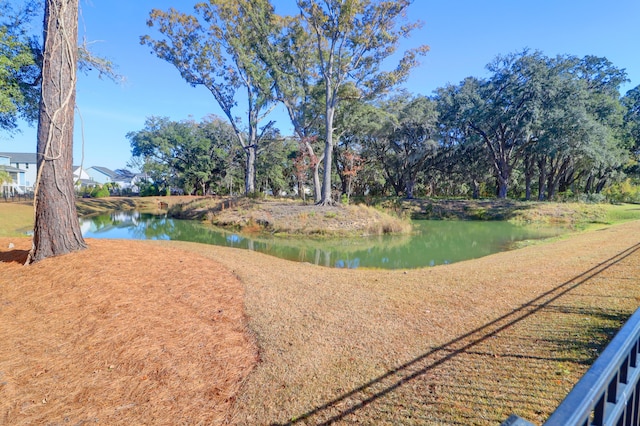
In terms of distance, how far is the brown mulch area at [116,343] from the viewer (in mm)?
2562

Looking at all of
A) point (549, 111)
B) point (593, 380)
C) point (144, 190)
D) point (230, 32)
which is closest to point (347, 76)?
point (230, 32)

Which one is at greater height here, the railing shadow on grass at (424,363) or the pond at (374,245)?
the railing shadow on grass at (424,363)

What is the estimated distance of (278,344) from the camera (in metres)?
3.63

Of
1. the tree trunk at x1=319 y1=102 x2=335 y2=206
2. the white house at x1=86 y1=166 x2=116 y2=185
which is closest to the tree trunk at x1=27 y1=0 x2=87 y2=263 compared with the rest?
the tree trunk at x1=319 y1=102 x2=335 y2=206

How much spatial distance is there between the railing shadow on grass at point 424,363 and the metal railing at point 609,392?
1.72 meters

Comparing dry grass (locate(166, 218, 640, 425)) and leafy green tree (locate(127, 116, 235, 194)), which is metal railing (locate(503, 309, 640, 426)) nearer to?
dry grass (locate(166, 218, 640, 425))

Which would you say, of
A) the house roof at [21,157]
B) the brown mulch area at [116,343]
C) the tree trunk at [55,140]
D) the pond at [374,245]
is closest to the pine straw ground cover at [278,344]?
the brown mulch area at [116,343]

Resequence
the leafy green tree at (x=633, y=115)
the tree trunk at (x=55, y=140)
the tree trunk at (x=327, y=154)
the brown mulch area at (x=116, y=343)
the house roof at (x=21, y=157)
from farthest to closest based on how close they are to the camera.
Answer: the house roof at (x=21, y=157) → the leafy green tree at (x=633, y=115) → the tree trunk at (x=327, y=154) → the tree trunk at (x=55, y=140) → the brown mulch area at (x=116, y=343)

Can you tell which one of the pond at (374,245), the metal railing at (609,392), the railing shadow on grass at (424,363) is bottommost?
the pond at (374,245)

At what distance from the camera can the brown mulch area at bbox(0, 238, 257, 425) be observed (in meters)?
2.56

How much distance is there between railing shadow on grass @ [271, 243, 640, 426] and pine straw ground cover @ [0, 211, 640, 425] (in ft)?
0.05

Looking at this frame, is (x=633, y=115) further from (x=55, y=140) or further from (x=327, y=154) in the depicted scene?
(x=55, y=140)

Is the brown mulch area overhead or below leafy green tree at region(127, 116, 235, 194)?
below

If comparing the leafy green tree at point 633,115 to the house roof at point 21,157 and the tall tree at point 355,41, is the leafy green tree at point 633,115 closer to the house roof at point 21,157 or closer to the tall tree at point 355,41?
the tall tree at point 355,41
